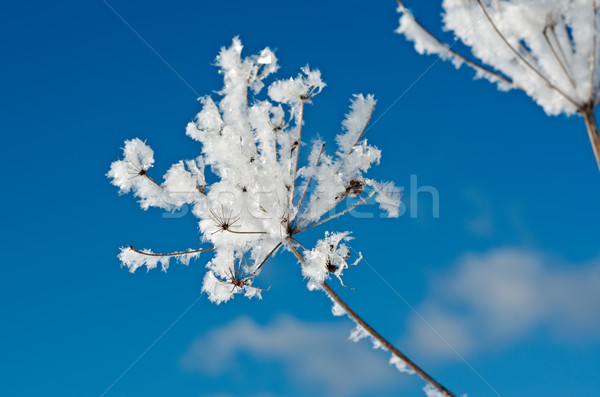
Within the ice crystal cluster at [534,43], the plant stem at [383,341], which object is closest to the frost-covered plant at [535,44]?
the ice crystal cluster at [534,43]

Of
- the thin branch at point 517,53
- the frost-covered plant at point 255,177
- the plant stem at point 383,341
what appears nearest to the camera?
the thin branch at point 517,53

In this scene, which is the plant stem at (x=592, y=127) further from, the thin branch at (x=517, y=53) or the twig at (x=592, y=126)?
the thin branch at (x=517, y=53)

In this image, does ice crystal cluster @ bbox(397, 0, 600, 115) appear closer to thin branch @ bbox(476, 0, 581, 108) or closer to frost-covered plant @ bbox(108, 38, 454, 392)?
thin branch @ bbox(476, 0, 581, 108)

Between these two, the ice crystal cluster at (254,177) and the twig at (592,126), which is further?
the ice crystal cluster at (254,177)

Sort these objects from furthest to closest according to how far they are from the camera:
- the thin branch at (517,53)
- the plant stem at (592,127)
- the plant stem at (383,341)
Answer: the plant stem at (383,341)
the thin branch at (517,53)
the plant stem at (592,127)

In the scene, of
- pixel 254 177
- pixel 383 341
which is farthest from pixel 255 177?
pixel 383 341

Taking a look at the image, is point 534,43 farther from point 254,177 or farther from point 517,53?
point 254,177

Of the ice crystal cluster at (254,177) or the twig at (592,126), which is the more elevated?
the ice crystal cluster at (254,177)

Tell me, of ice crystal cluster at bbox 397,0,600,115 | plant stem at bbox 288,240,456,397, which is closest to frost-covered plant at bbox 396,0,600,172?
ice crystal cluster at bbox 397,0,600,115

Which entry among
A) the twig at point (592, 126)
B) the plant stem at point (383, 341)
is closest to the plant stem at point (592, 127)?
the twig at point (592, 126)

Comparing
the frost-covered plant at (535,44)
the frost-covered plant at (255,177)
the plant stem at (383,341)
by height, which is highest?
the frost-covered plant at (255,177)
